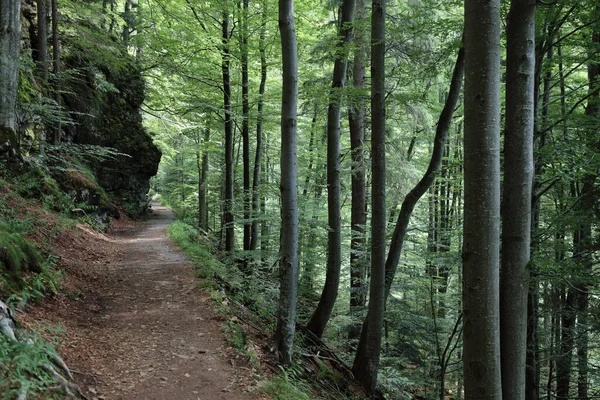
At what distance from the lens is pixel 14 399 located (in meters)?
2.49

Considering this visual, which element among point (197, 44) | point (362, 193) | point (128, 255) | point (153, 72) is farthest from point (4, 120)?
point (153, 72)

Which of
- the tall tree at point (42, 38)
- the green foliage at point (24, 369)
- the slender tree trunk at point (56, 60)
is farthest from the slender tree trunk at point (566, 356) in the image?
the tall tree at point (42, 38)

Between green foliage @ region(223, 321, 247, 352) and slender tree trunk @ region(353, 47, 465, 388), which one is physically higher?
slender tree trunk @ region(353, 47, 465, 388)

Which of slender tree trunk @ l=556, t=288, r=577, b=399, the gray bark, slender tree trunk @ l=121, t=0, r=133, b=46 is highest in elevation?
slender tree trunk @ l=121, t=0, r=133, b=46

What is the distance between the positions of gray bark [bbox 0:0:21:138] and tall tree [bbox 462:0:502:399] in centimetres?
816

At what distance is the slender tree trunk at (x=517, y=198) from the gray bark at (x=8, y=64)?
8343mm

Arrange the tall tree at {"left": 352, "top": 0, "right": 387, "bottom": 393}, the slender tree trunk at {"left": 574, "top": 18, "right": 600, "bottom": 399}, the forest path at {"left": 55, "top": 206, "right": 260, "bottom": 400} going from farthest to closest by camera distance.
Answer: the tall tree at {"left": 352, "top": 0, "right": 387, "bottom": 393}, the slender tree trunk at {"left": 574, "top": 18, "right": 600, "bottom": 399}, the forest path at {"left": 55, "top": 206, "right": 260, "bottom": 400}

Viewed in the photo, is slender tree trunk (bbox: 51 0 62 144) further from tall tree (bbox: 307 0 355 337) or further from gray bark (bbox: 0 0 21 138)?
tall tree (bbox: 307 0 355 337)

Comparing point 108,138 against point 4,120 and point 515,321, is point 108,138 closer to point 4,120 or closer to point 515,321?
point 4,120

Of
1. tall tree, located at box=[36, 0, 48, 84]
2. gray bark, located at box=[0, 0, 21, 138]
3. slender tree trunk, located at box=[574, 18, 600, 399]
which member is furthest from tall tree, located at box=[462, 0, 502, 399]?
tall tree, located at box=[36, 0, 48, 84]

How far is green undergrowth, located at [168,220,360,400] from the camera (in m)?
4.70

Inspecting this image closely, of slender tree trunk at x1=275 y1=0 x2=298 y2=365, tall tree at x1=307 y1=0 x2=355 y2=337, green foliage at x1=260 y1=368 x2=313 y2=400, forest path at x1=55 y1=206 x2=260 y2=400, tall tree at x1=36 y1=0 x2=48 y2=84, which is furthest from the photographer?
tall tree at x1=36 y1=0 x2=48 y2=84

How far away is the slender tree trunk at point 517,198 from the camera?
10.4ft

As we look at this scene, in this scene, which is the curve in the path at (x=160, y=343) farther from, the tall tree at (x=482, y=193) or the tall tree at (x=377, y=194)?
the tall tree at (x=482, y=193)
